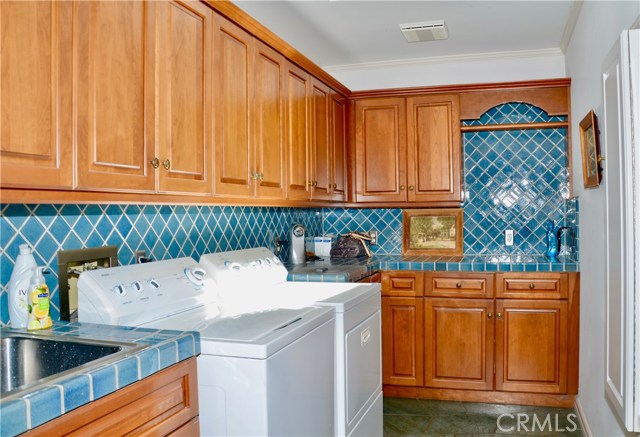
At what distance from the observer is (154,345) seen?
140 centimetres

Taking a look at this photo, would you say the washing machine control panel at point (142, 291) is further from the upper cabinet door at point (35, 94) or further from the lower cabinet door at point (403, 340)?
the lower cabinet door at point (403, 340)

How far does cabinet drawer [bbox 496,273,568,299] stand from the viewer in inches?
142

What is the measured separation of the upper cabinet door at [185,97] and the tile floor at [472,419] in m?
2.04

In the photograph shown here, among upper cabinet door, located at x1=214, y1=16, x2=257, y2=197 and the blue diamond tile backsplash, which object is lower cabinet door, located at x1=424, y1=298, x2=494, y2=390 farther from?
upper cabinet door, located at x1=214, y1=16, x2=257, y2=197

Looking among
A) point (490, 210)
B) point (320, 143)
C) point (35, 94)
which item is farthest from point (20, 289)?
point (490, 210)

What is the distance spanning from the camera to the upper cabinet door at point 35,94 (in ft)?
4.34

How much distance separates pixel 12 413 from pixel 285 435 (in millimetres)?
948

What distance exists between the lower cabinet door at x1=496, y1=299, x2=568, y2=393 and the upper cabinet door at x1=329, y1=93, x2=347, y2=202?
4.44 ft

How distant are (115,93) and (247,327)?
0.86 meters

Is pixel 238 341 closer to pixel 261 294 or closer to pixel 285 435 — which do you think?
pixel 285 435

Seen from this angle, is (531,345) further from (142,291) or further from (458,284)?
(142,291)

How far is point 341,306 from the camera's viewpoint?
232 centimetres

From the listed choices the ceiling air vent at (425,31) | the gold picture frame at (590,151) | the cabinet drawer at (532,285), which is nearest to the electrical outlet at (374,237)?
the cabinet drawer at (532,285)

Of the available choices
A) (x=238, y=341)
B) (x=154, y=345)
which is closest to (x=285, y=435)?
(x=238, y=341)
